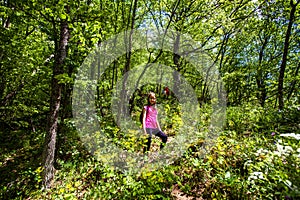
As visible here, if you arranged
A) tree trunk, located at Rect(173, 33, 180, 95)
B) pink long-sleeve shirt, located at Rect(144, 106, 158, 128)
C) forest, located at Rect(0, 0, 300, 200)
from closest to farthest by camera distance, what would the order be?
1. forest, located at Rect(0, 0, 300, 200)
2. pink long-sleeve shirt, located at Rect(144, 106, 158, 128)
3. tree trunk, located at Rect(173, 33, 180, 95)

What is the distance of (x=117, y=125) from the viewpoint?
711cm

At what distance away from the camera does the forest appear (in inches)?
145

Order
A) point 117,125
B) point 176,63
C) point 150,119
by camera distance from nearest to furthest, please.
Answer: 1. point 150,119
2. point 117,125
3. point 176,63

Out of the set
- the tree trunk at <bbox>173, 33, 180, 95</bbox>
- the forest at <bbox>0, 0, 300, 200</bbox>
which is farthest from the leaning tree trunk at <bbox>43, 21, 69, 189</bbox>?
the tree trunk at <bbox>173, 33, 180, 95</bbox>

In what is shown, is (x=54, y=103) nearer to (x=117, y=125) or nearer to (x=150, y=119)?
(x=117, y=125)

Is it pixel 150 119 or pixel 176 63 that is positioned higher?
pixel 176 63

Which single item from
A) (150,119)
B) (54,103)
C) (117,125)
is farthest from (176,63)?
(54,103)

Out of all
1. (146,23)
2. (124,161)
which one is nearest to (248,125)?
(124,161)

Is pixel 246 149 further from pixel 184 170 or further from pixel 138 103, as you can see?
pixel 138 103

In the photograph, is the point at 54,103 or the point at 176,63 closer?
the point at 54,103

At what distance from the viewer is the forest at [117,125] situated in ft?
12.1

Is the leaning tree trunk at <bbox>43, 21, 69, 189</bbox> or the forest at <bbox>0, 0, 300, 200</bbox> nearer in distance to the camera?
the forest at <bbox>0, 0, 300, 200</bbox>

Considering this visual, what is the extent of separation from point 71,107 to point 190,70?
10.9m

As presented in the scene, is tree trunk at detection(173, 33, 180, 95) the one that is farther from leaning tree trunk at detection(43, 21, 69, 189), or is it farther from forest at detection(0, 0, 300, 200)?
leaning tree trunk at detection(43, 21, 69, 189)
